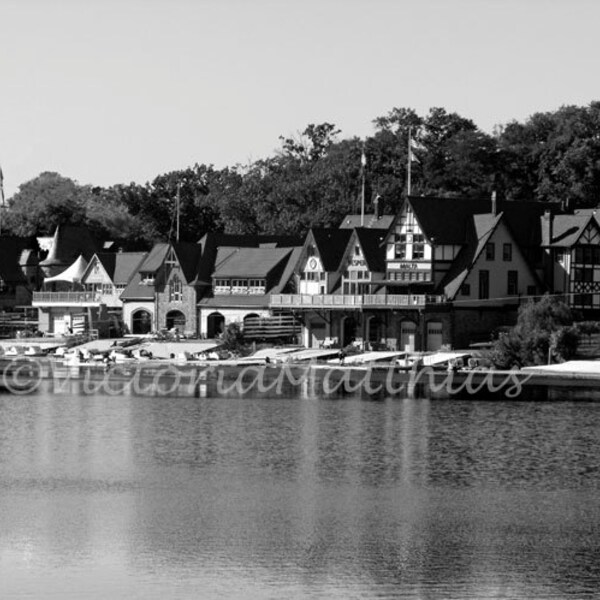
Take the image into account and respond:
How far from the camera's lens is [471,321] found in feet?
300

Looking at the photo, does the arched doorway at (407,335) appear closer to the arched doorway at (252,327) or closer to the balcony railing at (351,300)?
the balcony railing at (351,300)

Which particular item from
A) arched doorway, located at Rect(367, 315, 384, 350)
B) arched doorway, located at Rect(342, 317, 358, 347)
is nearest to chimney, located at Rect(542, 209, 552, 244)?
arched doorway, located at Rect(367, 315, 384, 350)

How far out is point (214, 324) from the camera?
10356 centimetres

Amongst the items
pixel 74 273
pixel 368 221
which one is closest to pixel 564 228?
pixel 368 221

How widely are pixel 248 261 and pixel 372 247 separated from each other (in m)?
12.0

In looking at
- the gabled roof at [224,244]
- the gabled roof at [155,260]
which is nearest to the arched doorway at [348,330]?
the gabled roof at [224,244]

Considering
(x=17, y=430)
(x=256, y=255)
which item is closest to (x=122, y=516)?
(x=17, y=430)

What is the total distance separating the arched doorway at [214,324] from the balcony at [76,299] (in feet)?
36.0

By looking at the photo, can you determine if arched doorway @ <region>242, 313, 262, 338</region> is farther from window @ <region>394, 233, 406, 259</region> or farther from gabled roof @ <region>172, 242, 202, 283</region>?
window @ <region>394, 233, 406, 259</region>

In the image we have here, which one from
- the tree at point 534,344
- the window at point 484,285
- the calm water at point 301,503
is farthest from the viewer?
the window at point 484,285

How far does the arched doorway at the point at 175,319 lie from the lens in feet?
345

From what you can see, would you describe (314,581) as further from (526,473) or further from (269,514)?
(526,473)

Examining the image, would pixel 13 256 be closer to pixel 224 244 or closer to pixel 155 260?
pixel 155 260

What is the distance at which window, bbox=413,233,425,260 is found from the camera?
93.7m
